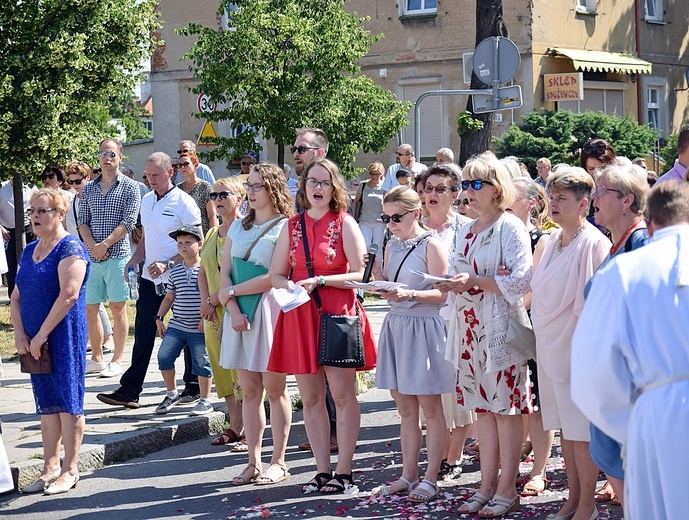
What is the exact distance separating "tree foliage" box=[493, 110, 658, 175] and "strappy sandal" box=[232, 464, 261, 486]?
15632 millimetres

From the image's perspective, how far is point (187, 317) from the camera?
930cm

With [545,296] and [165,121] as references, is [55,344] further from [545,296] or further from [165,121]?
[165,121]

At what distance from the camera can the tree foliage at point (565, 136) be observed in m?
22.7

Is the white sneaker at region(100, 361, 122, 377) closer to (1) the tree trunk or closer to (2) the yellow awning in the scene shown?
(1) the tree trunk

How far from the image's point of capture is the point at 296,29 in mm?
21328

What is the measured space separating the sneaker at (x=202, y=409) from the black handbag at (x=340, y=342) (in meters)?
2.57

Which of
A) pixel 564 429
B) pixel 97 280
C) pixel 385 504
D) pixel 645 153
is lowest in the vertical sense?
pixel 385 504

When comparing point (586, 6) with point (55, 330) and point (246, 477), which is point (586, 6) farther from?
point (55, 330)

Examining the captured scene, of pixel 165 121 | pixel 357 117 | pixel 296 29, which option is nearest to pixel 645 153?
pixel 357 117

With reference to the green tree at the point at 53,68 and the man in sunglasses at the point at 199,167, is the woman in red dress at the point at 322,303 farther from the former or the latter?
the green tree at the point at 53,68

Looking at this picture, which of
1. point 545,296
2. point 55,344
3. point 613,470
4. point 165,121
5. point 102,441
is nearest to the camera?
point 613,470

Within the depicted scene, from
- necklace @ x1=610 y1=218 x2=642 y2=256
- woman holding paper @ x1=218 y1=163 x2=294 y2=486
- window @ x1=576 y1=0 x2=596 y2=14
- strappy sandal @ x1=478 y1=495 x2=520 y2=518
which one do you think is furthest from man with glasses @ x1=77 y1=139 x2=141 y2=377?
window @ x1=576 y1=0 x2=596 y2=14

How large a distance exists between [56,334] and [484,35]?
508 inches

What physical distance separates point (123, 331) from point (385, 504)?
502cm
